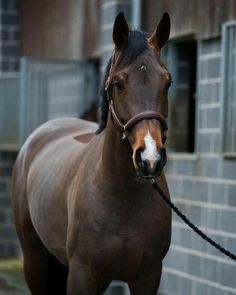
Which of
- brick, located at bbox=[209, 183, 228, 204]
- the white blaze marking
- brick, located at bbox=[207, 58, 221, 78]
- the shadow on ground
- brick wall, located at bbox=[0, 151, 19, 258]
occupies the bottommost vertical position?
the shadow on ground

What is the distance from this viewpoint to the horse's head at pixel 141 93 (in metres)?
4.24

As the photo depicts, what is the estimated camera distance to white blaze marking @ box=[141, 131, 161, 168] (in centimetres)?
418

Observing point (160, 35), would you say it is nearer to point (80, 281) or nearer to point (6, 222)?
point (80, 281)

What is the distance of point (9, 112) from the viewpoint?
11.7 meters

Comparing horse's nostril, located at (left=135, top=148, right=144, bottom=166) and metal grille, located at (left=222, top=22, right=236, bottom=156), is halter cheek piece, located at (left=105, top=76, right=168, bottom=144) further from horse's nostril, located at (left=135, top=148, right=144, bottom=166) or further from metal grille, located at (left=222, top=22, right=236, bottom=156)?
metal grille, located at (left=222, top=22, right=236, bottom=156)

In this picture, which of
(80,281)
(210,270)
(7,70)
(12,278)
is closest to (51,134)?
(210,270)

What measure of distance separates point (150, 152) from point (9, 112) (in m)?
7.63

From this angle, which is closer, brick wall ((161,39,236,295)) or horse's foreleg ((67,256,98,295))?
horse's foreleg ((67,256,98,295))

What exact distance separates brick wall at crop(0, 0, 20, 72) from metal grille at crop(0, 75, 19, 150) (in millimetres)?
591

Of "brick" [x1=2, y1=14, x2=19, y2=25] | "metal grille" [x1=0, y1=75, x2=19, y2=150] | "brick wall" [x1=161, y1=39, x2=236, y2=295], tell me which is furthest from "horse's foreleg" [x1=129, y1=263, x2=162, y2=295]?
"brick" [x1=2, y1=14, x2=19, y2=25]

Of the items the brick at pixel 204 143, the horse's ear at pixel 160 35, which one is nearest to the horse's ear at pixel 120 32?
the horse's ear at pixel 160 35

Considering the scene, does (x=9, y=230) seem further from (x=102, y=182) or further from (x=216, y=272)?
(x=102, y=182)

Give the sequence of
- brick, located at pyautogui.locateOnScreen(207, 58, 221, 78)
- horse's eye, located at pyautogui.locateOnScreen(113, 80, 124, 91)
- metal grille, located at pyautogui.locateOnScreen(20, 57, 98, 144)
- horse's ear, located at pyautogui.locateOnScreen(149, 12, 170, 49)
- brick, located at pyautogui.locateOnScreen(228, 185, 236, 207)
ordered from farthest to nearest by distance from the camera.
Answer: metal grille, located at pyautogui.locateOnScreen(20, 57, 98, 144) < brick, located at pyautogui.locateOnScreen(207, 58, 221, 78) < brick, located at pyautogui.locateOnScreen(228, 185, 236, 207) < horse's ear, located at pyautogui.locateOnScreen(149, 12, 170, 49) < horse's eye, located at pyautogui.locateOnScreen(113, 80, 124, 91)

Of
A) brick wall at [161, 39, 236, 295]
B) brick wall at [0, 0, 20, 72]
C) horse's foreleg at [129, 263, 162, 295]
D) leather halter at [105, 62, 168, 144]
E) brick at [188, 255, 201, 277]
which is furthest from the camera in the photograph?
brick wall at [0, 0, 20, 72]
